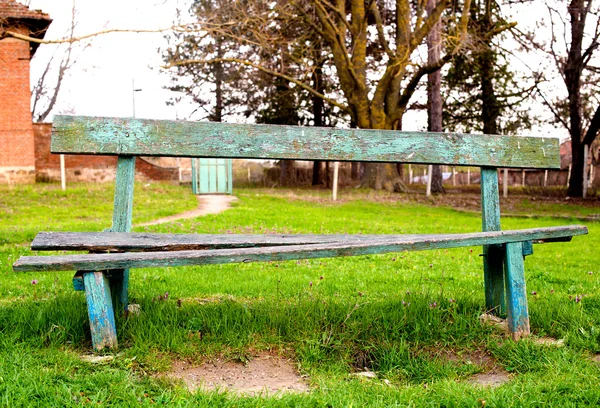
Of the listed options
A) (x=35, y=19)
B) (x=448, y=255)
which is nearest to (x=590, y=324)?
(x=448, y=255)

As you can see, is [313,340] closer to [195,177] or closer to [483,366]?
[483,366]

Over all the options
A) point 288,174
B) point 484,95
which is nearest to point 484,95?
point 484,95

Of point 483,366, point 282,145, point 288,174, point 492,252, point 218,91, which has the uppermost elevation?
point 218,91

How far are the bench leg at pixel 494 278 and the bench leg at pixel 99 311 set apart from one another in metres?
2.42

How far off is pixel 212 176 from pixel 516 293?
66.4 ft

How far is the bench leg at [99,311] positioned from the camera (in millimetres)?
3160

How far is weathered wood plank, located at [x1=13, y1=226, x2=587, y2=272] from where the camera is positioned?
2979mm

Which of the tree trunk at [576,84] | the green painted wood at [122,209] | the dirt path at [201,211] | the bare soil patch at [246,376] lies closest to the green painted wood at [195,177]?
the dirt path at [201,211]

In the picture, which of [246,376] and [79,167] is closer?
[246,376]

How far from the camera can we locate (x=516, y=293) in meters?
3.77

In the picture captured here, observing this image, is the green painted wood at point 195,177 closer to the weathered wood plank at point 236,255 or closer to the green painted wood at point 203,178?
the green painted wood at point 203,178

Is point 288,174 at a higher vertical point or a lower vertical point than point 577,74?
lower

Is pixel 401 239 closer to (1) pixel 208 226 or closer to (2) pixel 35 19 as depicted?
(1) pixel 208 226

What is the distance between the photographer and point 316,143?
12.9ft
